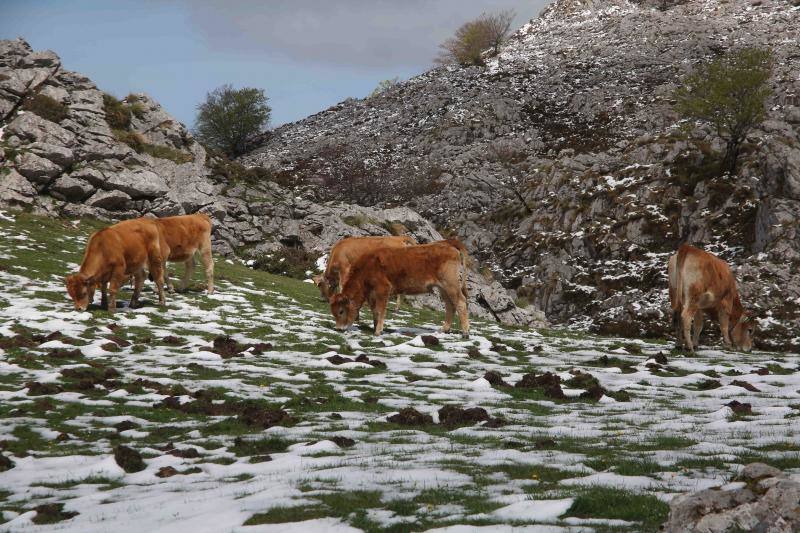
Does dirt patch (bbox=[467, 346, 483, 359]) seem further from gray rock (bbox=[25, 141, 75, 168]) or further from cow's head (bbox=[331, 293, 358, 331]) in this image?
gray rock (bbox=[25, 141, 75, 168])

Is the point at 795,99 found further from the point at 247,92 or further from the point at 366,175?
the point at 247,92

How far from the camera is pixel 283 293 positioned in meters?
32.6

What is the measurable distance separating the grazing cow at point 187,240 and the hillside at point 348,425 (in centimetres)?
417

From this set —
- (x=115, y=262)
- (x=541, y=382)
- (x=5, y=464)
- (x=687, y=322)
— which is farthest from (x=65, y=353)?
(x=687, y=322)

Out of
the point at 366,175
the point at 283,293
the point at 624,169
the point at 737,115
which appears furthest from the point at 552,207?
the point at 283,293

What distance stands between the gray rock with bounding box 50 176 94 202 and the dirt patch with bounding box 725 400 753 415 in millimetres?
40966

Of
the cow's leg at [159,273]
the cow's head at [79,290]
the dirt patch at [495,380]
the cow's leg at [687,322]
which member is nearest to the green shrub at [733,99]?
the cow's leg at [687,322]

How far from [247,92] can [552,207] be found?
6253 centimetres

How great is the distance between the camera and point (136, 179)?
46.4m

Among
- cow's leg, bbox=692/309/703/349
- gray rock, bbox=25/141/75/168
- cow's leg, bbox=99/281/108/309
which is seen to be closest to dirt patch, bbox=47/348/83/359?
cow's leg, bbox=99/281/108/309

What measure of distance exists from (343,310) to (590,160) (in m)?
59.1

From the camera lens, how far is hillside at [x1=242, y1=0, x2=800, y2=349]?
50.8 m

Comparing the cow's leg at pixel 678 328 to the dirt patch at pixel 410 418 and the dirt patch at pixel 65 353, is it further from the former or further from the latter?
the dirt patch at pixel 65 353

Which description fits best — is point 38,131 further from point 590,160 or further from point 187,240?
point 590,160
